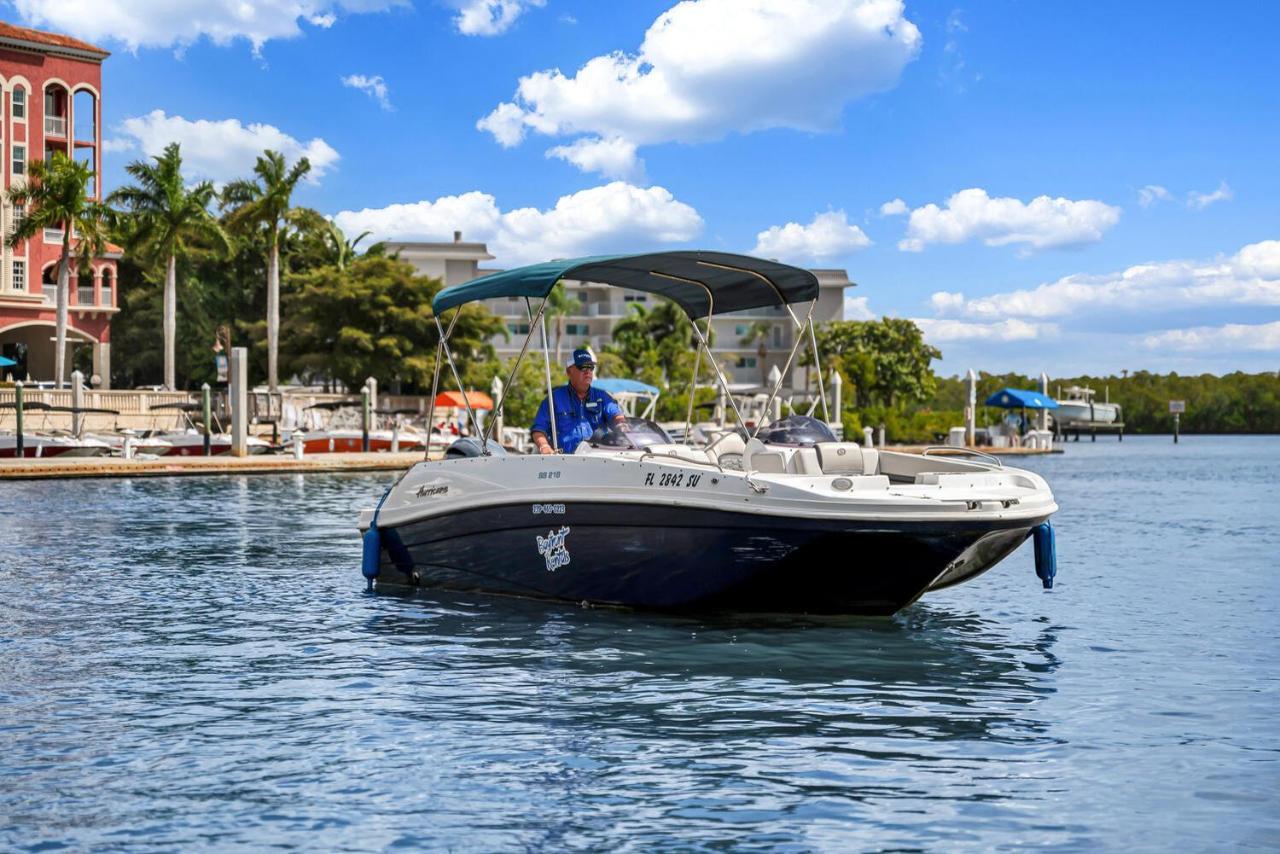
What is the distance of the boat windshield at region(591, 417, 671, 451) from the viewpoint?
1137 centimetres

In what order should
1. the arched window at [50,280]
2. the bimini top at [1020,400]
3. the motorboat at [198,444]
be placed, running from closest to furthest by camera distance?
the motorboat at [198,444] < the arched window at [50,280] < the bimini top at [1020,400]

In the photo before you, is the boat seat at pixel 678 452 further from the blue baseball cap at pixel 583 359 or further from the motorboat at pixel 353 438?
the motorboat at pixel 353 438

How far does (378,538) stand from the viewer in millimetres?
13594

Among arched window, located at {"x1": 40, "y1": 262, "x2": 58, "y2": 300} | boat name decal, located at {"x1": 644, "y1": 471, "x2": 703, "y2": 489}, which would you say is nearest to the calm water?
boat name decal, located at {"x1": 644, "y1": 471, "x2": 703, "y2": 489}

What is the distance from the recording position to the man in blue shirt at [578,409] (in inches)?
480

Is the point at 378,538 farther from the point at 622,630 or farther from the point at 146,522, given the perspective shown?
the point at 146,522

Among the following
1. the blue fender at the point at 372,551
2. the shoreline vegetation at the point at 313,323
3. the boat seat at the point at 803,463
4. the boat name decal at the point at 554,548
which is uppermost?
the shoreline vegetation at the point at 313,323

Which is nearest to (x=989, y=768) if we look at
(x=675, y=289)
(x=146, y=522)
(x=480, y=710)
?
(x=480, y=710)

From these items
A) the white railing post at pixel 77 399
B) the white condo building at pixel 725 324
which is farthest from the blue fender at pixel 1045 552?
the white condo building at pixel 725 324

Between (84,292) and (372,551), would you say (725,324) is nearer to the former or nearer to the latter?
(84,292)

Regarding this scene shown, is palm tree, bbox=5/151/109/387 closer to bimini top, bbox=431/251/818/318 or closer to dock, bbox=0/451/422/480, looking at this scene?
dock, bbox=0/451/422/480

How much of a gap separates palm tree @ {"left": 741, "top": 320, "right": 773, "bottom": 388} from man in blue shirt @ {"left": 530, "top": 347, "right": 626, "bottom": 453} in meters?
80.8

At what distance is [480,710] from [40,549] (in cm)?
1199

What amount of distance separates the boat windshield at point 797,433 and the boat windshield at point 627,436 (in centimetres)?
85
